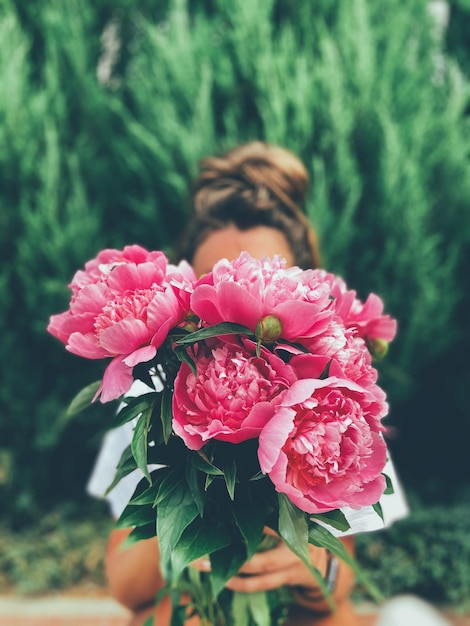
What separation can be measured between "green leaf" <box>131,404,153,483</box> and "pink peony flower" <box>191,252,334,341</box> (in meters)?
0.15

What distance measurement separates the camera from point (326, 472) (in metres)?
0.65

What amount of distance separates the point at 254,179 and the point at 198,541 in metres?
1.02

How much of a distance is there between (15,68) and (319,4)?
4.09ft

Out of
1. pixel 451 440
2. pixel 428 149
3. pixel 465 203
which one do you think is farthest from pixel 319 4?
pixel 451 440

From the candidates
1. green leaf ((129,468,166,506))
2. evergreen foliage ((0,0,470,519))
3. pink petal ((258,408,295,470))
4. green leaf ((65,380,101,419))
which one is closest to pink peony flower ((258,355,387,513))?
pink petal ((258,408,295,470))

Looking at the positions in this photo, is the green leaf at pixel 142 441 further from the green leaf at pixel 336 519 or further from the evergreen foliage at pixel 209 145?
the evergreen foliage at pixel 209 145

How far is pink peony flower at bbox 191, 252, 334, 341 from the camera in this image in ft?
2.17

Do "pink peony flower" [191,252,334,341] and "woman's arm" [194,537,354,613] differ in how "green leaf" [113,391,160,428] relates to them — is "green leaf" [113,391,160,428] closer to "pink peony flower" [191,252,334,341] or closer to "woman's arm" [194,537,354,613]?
"pink peony flower" [191,252,334,341]

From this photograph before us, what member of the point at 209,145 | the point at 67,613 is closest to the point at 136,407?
the point at 209,145

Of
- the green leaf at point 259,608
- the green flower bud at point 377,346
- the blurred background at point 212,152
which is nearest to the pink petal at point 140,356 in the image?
the green flower bud at point 377,346

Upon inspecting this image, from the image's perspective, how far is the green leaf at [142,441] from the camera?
2.23 feet

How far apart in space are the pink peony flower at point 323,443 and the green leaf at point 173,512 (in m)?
0.16

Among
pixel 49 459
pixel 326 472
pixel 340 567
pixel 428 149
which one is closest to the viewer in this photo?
pixel 326 472

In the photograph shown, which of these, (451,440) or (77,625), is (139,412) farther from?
(451,440)
